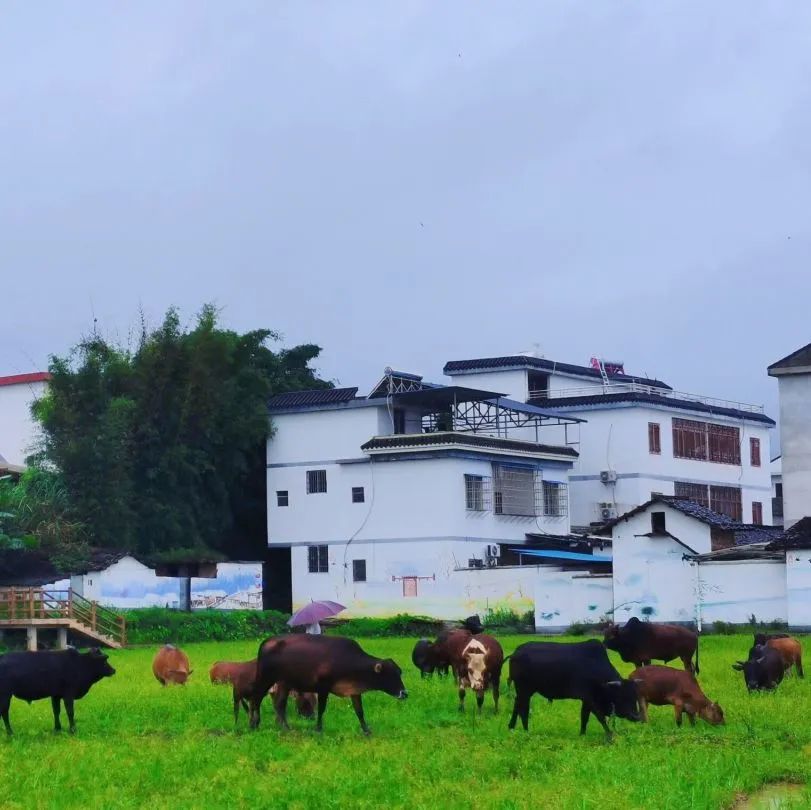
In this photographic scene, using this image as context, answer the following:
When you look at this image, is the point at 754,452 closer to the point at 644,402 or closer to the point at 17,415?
the point at 644,402

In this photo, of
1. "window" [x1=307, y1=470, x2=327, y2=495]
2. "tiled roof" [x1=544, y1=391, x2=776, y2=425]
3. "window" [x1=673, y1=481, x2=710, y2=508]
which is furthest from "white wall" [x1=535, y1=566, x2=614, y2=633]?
"window" [x1=673, y1=481, x2=710, y2=508]

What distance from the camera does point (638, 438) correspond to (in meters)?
58.9

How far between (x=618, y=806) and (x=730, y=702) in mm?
8271

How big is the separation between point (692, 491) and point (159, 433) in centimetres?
2073

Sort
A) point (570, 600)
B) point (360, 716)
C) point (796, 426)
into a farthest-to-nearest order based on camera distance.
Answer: point (796, 426), point (570, 600), point (360, 716)

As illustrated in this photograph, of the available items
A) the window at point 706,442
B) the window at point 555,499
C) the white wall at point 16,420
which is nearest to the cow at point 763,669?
the window at point 555,499

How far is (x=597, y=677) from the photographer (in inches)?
659

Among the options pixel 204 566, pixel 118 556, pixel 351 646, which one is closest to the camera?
pixel 351 646

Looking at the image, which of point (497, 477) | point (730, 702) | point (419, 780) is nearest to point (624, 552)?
point (497, 477)

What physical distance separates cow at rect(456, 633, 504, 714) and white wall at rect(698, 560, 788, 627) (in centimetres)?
2048

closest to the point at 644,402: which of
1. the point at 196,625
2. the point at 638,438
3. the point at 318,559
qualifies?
the point at 638,438

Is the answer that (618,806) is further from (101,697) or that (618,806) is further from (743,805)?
(101,697)

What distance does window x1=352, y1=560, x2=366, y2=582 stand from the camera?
54.0 metres

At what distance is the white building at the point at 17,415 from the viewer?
2347 inches
